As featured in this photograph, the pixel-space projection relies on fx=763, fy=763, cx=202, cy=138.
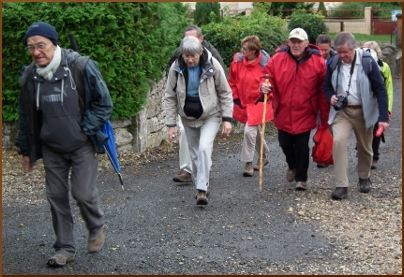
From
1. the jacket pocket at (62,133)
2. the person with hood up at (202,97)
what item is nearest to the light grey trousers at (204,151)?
the person with hood up at (202,97)

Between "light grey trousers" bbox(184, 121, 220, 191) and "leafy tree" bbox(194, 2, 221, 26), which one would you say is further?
"leafy tree" bbox(194, 2, 221, 26)

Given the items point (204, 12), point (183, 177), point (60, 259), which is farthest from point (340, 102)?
point (204, 12)

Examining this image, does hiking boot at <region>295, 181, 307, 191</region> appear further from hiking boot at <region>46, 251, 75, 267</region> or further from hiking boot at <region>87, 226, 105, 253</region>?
hiking boot at <region>46, 251, 75, 267</region>

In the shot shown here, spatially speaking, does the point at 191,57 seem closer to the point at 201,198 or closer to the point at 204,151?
the point at 204,151

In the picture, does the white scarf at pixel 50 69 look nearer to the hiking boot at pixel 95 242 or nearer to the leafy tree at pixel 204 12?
the hiking boot at pixel 95 242

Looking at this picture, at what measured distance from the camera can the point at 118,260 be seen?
6223mm

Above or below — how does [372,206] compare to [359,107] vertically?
below

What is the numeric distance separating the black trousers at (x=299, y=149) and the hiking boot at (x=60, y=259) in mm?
3355

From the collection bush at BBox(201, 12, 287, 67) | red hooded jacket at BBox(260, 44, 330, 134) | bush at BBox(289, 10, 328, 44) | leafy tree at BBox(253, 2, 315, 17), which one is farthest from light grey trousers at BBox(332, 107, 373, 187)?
leafy tree at BBox(253, 2, 315, 17)

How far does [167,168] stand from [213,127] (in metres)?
2.20

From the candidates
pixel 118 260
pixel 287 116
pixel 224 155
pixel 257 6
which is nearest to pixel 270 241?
pixel 118 260

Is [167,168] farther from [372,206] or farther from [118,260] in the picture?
[118,260]

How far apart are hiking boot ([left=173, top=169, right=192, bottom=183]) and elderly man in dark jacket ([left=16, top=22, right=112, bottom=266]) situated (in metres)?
3.02

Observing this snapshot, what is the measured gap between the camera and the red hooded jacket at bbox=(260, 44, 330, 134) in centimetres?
838
